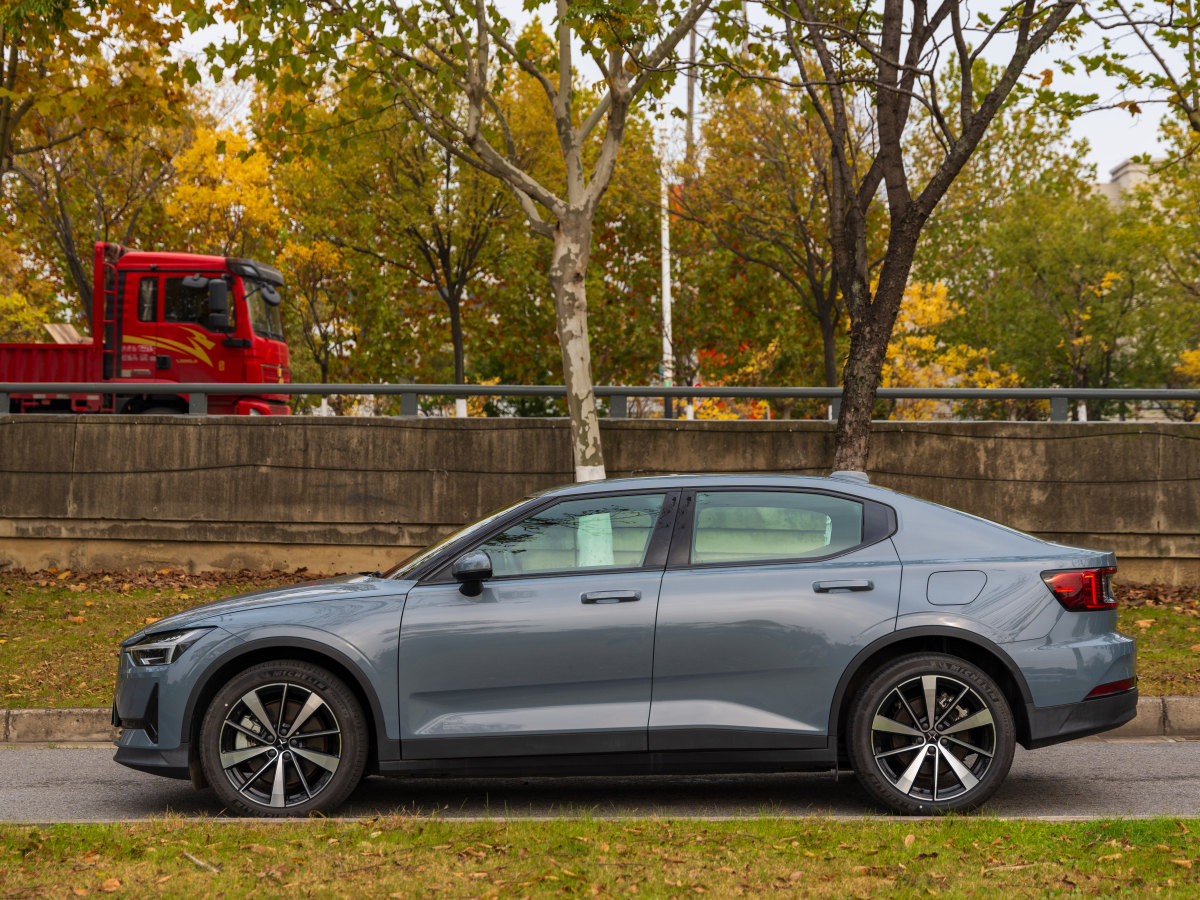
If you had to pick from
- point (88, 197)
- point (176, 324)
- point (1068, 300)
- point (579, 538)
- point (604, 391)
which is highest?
point (88, 197)

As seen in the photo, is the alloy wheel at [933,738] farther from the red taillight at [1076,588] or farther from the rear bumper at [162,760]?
the rear bumper at [162,760]

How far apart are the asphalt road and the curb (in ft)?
1.41

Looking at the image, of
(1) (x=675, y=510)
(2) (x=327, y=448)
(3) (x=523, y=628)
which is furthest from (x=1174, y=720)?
(2) (x=327, y=448)

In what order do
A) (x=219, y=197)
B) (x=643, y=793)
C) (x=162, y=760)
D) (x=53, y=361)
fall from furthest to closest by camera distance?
(x=219, y=197) → (x=53, y=361) → (x=643, y=793) → (x=162, y=760)

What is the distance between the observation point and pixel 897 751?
5.33 meters

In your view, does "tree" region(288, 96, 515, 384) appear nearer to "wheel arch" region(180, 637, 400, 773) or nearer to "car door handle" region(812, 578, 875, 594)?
"wheel arch" region(180, 637, 400, 773)

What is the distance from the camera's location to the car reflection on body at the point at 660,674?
5289 mm

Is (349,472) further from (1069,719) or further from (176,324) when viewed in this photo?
(1069,719)

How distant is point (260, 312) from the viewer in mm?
17203

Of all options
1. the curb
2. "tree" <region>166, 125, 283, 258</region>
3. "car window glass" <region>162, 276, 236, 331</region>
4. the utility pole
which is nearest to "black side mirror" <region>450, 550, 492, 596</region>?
the curb

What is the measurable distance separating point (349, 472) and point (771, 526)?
23.8ft

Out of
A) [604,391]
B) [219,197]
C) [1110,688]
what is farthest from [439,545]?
[219,197]

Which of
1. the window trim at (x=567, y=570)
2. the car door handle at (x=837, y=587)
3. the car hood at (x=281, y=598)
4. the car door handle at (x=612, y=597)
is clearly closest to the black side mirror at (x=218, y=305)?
the car hood at (x=281, y=598)

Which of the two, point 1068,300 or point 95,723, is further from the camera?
point 1068,300
